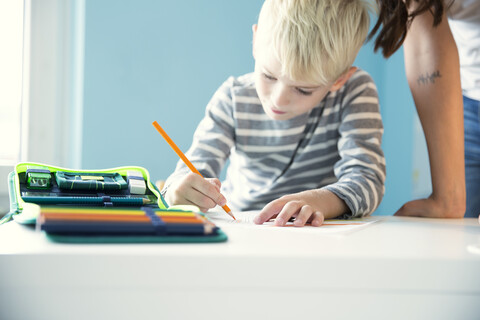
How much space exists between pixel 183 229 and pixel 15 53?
1258 millimetres

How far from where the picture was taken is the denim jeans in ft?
3.16

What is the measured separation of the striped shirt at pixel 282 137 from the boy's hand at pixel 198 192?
0.17 meters

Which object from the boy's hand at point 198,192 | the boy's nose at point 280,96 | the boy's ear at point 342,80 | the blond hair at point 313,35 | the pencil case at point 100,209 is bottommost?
the boy's hand at point 198,192

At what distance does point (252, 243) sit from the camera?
0.41m

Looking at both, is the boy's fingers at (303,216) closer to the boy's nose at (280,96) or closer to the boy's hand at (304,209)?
the boy's hand at (304,209)

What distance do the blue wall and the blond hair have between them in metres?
0.58

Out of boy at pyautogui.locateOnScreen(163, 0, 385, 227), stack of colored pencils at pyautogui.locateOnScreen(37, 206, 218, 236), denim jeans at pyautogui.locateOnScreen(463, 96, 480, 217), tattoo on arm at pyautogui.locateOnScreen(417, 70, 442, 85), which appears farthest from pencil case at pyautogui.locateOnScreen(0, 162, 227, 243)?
denim jeans at pyautogui.locateOnScreen(463, 96, 480, 217)

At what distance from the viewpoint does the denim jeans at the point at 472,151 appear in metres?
0.96

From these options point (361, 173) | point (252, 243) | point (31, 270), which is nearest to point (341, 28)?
point (361, 173)

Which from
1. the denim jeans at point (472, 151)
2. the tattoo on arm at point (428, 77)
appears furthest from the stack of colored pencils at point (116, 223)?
the denim jeans at point (472, 151)

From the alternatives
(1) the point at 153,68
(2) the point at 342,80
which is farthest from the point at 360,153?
(1) the point at 153,68

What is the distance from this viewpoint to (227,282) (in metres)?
0.34

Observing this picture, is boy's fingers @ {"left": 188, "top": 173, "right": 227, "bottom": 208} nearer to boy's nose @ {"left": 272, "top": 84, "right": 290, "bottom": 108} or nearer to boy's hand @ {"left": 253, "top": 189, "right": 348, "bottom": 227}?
boy's hand @ {"left": 253, "top": 189, "right": 348, "bottom": 227}

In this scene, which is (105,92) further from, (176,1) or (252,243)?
(252,243)
